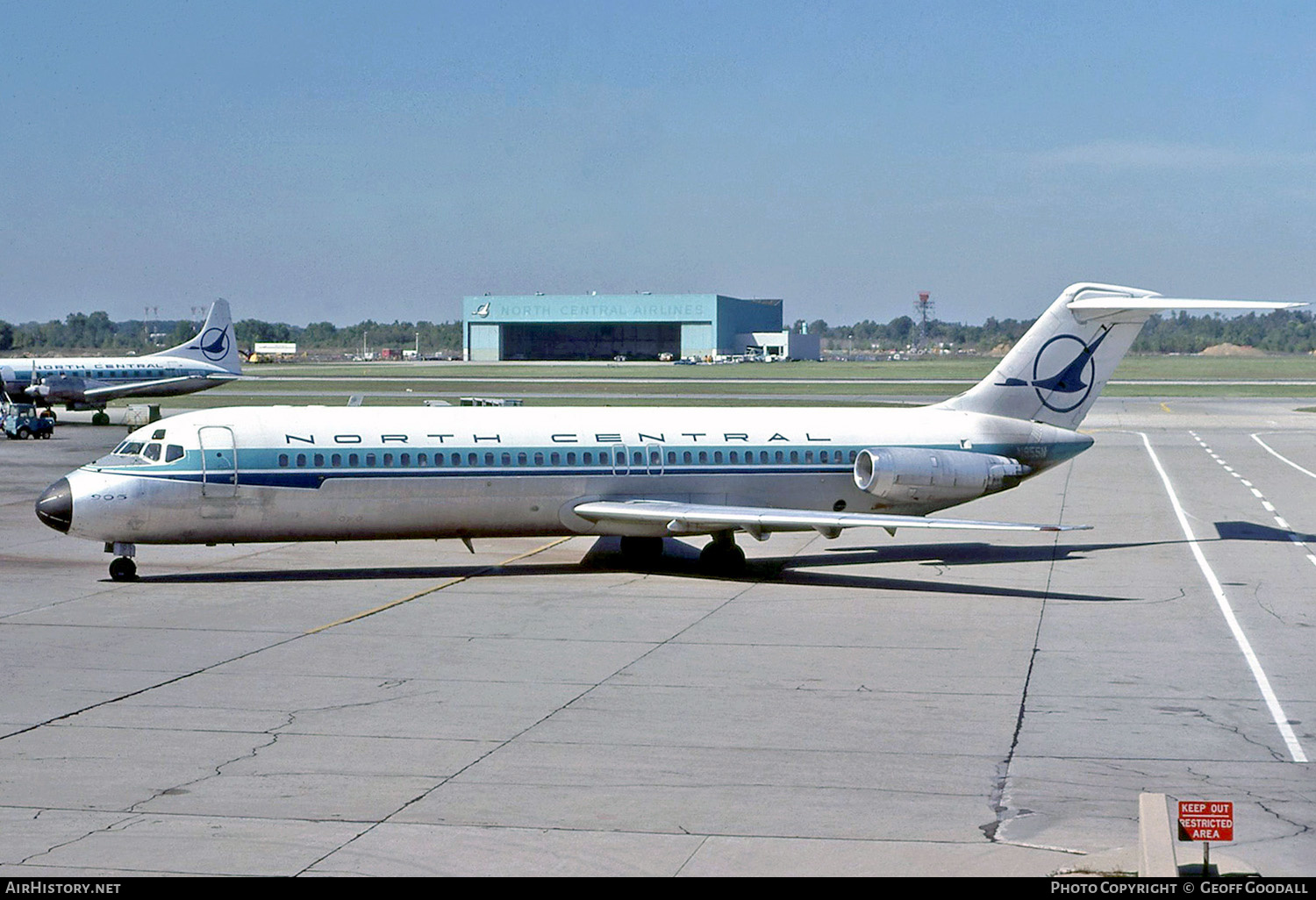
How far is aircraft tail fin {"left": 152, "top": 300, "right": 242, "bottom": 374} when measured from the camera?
268 feet

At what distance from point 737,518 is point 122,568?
35.9 feet

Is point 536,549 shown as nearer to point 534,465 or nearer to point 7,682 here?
point 534,465

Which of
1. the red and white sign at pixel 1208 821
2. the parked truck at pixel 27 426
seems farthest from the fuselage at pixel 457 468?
the parked truck at pixel 27 426

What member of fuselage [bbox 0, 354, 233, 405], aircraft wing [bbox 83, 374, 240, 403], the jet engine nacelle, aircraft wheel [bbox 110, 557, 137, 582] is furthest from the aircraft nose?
aircraft wing [bbox 83, 374, 240, 403]

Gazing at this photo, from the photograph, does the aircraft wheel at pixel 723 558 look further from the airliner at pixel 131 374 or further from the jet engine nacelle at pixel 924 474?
the airliner at pixel 131 374

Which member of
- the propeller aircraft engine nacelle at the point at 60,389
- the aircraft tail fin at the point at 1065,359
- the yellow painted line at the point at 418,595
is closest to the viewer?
the yellow painted line at the point at 418,595

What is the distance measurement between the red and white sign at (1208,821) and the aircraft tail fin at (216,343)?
76863 millimetres

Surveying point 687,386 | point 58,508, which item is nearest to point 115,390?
point 687,386

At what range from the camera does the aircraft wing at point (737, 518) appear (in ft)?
82.3

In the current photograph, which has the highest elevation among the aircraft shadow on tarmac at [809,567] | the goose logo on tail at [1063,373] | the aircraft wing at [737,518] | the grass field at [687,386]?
the goose logo on tail at [1063,373]

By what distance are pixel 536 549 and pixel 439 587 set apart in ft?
19.7

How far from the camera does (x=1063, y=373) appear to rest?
100 feet

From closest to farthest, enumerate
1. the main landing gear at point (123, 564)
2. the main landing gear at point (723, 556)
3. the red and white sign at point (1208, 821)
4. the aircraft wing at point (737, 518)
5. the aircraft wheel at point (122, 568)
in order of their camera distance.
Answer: the red and white sign at point (1208, 821) → the aircraft wing at point (737, 518) → the main landing gear at point (123, 564) → the aircraft wheel at point (122, 568) → the main landing gear at point (723, 556)
